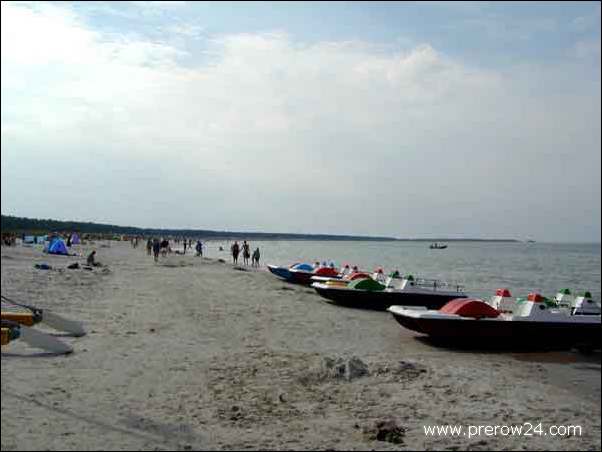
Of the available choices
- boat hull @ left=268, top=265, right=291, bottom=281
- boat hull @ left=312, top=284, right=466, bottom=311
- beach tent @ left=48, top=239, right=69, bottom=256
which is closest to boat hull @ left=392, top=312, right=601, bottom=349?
boat hull @ left=312, top=284, right=466, bottom=311

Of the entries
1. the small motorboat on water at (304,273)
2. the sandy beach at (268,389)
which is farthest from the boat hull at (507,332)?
the small motorboat on water at (304,273)

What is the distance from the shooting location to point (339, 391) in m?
8.13

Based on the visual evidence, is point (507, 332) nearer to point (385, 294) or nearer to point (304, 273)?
point (385, 294)

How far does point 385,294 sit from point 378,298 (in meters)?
0.29

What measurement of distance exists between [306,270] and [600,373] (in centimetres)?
1840

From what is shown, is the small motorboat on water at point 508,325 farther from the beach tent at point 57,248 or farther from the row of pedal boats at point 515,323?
the beach tent at point 57,248

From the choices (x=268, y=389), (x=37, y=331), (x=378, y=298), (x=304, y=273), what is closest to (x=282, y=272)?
(x=304, y=273)

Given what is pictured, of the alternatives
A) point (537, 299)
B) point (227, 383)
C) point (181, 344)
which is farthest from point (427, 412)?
point (537, 299)

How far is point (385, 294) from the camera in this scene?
20109mm

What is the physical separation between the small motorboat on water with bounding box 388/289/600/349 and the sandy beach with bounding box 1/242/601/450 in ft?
1.91

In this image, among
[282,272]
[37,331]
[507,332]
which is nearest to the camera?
[37,331]

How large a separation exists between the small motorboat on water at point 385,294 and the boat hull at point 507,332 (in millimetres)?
6052

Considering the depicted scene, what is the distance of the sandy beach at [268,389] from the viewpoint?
20.3ft

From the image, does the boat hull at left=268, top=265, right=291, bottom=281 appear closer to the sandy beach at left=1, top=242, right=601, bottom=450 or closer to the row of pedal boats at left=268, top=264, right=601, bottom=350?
the sandy beach at left=1, top=242, right=601, bottom=450
